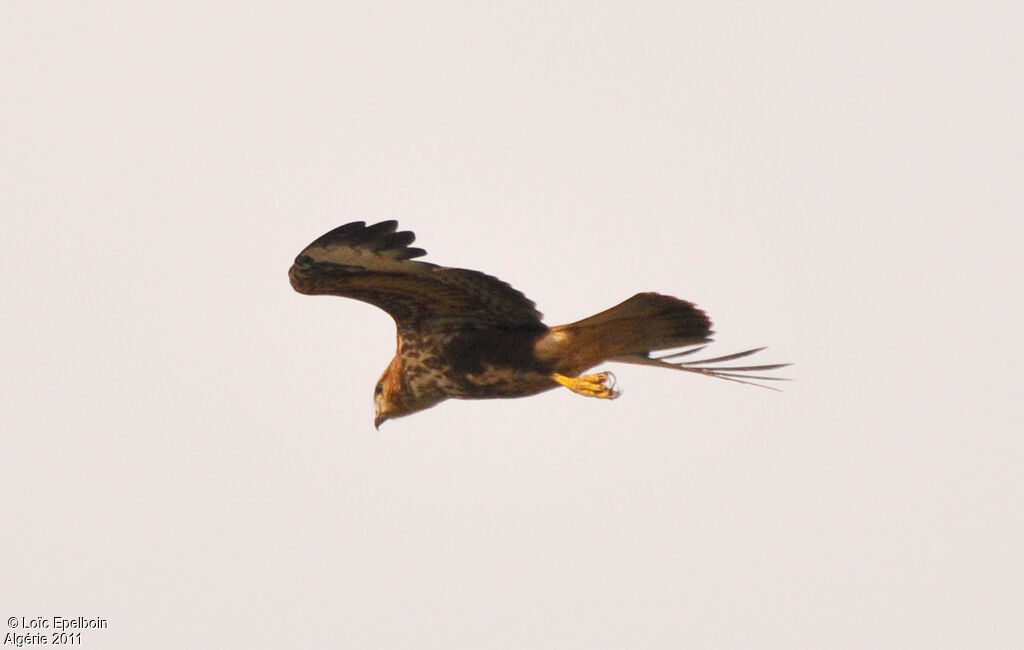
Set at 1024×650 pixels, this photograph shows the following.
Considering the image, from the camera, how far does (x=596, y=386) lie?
8211mm

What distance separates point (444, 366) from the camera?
8.51m

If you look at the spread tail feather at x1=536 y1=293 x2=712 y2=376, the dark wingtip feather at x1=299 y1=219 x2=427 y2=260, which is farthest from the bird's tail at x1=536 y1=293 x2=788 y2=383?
the dark wingtip feather at x1=299 y1=219 x2=427 y2=260

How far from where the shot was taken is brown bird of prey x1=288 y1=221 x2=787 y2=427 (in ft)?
25.7

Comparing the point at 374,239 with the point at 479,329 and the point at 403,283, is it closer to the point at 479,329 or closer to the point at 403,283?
the point at 403,283

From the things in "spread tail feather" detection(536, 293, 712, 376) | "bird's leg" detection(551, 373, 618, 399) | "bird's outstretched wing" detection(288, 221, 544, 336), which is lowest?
"bird's leg" detection(551, 373, 618, 399)

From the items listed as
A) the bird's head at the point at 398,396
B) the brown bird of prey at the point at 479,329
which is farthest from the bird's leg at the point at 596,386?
the bird's head at the point at 398,396

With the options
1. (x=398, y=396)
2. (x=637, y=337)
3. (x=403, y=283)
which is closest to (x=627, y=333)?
(x=637, y=337)

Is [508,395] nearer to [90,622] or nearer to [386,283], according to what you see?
[386,283]

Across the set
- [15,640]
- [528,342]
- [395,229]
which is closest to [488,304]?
[528,342]

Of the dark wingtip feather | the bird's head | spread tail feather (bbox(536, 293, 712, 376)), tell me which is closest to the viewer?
the dark wingtip feather

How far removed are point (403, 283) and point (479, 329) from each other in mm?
612

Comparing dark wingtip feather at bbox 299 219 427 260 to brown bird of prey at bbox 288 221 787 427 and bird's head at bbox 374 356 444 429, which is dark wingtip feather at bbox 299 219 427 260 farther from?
bird's head at bbox 374 356 444 429

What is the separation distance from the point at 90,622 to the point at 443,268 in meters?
6.15

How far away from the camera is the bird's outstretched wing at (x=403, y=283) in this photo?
300 inches
